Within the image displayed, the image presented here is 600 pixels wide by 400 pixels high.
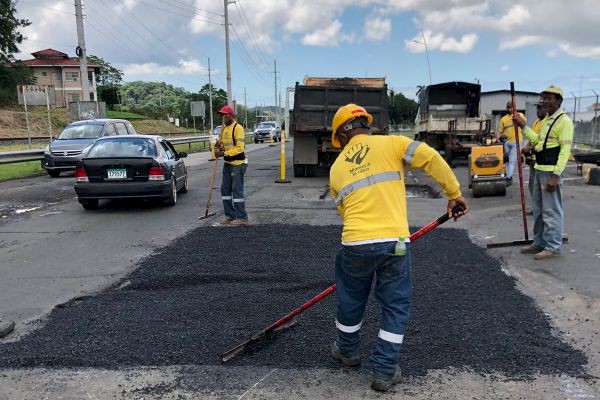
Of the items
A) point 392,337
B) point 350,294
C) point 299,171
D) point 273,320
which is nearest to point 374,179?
point 350,294

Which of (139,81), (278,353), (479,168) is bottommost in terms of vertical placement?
(278,353)

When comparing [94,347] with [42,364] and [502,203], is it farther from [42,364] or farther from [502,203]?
[502,203]

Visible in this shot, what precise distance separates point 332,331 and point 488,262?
9.21 feet

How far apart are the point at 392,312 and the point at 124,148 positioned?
8319 millimetres

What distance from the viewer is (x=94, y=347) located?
13.0 feet

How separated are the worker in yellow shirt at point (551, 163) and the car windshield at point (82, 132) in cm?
1429

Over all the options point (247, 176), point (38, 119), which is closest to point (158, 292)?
point (247, 176)

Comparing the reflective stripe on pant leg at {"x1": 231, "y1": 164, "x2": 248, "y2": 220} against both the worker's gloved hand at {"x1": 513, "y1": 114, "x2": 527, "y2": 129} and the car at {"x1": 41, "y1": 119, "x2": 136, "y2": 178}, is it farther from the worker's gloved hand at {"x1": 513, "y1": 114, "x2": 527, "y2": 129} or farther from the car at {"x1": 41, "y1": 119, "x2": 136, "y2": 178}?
the car at {"x1": 41, "y1": 119, "x2": 136, "y2": 178}

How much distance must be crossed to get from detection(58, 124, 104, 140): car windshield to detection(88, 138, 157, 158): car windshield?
698 centimetres

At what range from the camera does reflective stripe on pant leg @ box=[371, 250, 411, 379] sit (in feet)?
10.8

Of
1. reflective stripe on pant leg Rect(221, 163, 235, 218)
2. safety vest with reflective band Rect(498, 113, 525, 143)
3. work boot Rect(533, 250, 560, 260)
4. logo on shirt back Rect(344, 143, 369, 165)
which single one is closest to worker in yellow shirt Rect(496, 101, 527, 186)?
safety vest with reflective band Rect(498, 113, 525, 143)

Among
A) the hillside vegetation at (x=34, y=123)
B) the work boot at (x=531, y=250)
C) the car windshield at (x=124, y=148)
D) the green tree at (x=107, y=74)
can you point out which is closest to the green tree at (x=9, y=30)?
the hillside vegetation at (x=34, y=123)

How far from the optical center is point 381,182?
3.31m

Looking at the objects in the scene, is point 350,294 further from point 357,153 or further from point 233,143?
point 233,143
